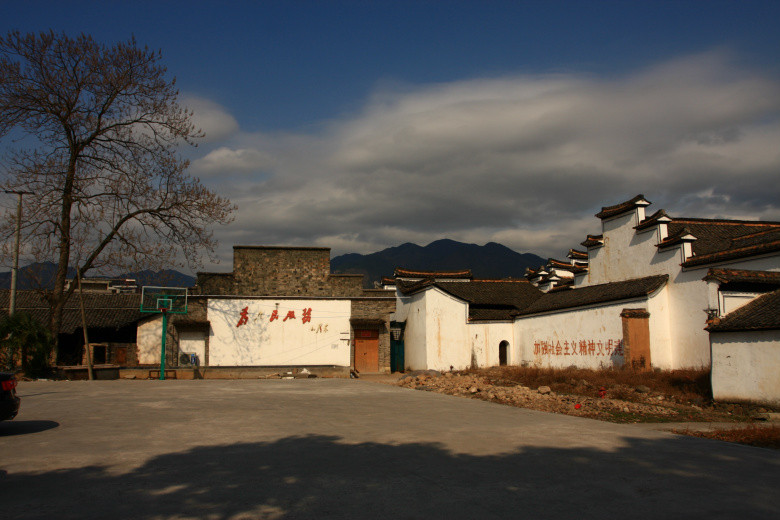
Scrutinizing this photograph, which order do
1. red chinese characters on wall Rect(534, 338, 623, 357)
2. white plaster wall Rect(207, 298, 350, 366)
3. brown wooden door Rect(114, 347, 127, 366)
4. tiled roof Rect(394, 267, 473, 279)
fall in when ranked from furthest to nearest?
tiled roof Rect(394, 267, 473, 279)
brown wooden door Rect(114, 347, 127, 366)
white plaster wall Rect(207, 298, 350, 366)
red chinese characters on wall Rect(534, 338, 623, 357)

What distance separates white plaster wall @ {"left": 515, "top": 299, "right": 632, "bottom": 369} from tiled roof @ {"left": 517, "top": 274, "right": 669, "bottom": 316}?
274 millimetres

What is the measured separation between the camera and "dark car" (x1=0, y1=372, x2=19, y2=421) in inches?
298

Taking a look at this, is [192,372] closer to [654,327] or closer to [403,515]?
[654,327]

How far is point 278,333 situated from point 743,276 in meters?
19.7

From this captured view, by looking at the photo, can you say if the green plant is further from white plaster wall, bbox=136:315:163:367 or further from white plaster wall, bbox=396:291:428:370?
white plaster wall, bbox=396:291:428:370

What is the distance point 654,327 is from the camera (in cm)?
1877

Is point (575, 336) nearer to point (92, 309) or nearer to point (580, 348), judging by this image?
point (580, 348)

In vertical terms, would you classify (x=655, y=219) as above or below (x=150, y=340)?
above

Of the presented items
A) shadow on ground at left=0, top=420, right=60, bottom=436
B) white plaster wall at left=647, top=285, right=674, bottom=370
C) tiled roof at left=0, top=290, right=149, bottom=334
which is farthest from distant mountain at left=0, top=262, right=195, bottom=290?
white plaster wall at left=647, top=285, right=674, bottom=370

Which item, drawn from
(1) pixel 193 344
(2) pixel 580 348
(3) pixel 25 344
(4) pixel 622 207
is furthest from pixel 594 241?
(3) pixel 25 344

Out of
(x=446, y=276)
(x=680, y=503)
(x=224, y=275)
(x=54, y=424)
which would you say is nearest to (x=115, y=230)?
(x=224, y=275)

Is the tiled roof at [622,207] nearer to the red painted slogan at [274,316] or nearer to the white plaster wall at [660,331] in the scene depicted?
the white plaster wall at [660,331]

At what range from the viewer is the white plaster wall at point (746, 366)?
1177cm

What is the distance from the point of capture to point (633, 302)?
19.2 metres
